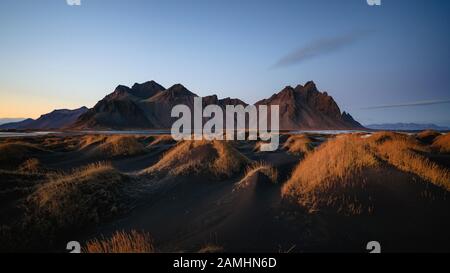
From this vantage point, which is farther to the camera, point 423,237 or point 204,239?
point 204,239

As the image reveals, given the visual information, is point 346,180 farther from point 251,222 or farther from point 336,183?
point 251,222

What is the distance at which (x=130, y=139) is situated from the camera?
25188 millimetres

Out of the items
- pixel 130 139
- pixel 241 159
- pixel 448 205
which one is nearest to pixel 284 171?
pixel 241 159

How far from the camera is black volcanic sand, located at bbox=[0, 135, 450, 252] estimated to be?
523 cm

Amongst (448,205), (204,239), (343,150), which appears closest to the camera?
(204,239)

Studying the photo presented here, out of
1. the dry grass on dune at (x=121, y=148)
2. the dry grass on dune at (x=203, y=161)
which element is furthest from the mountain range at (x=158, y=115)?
the dry grass on dune at (x=203, y=161)

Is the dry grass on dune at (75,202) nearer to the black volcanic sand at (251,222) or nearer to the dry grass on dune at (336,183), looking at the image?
the black volcanic sand at (251,222)

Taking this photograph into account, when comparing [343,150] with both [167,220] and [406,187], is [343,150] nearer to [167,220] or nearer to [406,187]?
[406,187]

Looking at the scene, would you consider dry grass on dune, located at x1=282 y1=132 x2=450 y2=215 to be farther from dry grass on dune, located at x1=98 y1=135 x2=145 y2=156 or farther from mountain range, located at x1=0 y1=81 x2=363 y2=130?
mountain range, located at x1=0 y1=81 x2=363 y2=130

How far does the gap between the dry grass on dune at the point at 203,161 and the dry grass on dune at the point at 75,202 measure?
3.64m

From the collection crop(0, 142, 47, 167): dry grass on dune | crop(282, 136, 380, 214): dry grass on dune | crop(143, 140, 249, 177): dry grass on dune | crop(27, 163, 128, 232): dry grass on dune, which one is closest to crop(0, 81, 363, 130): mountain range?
crop(0, 142, 47, 167): dry grass on dune

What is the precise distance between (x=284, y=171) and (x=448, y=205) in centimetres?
672

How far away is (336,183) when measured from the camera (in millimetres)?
7648
